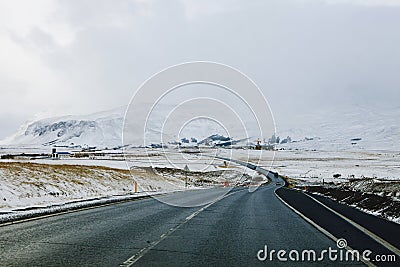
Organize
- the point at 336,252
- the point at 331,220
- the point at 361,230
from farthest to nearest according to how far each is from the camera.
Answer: the point at 331,220
the point at 361,230
the point at 336,252

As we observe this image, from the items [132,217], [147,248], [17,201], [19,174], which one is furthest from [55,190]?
[147,248]

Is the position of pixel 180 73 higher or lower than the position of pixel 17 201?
higher

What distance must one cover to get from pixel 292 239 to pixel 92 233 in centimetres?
533

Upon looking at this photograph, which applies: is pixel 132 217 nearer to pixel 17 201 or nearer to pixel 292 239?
pixel 292 239

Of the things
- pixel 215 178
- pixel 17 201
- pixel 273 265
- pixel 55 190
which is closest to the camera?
pixel 273 265

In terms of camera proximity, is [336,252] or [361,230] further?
[361,230]

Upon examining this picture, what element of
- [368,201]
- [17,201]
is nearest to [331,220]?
[368,201]

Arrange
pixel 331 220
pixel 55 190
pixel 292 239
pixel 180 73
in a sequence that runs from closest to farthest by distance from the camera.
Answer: pixel 292 239
pixel 331 220
pixel 180 73
pixel 55 190

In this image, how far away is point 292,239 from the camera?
11719 millimetres

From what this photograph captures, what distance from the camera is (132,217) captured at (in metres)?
16.7

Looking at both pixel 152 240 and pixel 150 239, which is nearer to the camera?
pixel 152 240

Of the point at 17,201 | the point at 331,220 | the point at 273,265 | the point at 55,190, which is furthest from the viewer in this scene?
the point at 55,190

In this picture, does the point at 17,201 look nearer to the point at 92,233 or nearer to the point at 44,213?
the point at 44,213

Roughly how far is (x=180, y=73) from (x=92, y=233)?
14831mm
